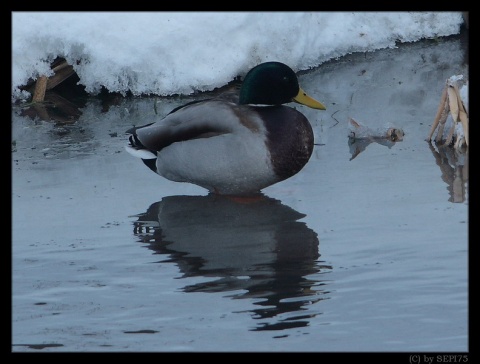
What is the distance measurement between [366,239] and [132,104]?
14.3ft

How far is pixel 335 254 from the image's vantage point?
6.00 m

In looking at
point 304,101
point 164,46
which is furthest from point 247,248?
point 164,46

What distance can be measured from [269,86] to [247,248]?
5.23 feet

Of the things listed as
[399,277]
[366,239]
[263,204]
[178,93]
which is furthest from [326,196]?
[178,93]

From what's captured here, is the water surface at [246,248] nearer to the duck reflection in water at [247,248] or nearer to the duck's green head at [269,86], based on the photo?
the duck reflection in water at [247,248]

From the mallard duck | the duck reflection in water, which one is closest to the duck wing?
the mallard duck

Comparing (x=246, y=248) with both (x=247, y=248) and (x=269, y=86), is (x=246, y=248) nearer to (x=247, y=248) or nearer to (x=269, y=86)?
(x=247, y=248)

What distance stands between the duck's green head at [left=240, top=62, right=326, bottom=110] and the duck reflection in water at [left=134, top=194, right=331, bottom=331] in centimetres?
68

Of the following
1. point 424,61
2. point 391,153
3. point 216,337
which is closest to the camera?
point 216,337

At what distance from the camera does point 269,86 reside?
738 centimetres

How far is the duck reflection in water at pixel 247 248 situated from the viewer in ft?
17.3

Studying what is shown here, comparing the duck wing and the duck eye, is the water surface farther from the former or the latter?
the duck wing

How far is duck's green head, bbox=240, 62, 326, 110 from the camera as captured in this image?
24.2ft

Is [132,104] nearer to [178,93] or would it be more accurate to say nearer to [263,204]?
[178,93]
